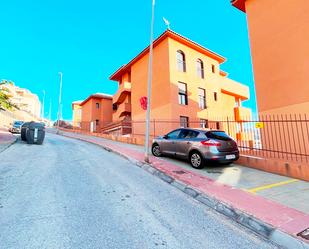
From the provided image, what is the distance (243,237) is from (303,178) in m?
4.99

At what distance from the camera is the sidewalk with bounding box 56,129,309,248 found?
3.89 metres

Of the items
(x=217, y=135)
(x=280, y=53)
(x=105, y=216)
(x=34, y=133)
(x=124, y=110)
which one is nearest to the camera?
(x=105, y=216)

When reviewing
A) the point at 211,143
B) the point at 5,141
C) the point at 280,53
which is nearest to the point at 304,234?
the point at 211,143

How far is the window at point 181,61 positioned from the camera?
66.5ft

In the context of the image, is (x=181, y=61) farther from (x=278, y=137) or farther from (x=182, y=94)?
(x=278, y=137)

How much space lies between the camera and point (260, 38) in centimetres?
1177

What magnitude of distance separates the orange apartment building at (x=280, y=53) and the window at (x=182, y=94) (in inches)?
327

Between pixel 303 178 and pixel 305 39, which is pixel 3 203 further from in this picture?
pixel 305 39

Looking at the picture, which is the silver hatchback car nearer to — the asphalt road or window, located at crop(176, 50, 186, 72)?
the asphalt road

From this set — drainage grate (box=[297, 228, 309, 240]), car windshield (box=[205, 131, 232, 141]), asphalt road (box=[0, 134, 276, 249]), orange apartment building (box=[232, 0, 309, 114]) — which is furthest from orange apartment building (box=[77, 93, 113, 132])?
drainage grate (box=[297, 228, 309, 240])

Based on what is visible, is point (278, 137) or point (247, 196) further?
point (278, 137)

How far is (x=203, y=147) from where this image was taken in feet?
27.3

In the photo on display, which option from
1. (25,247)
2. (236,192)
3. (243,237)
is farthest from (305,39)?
(25,247)

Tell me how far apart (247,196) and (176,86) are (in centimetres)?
1475
